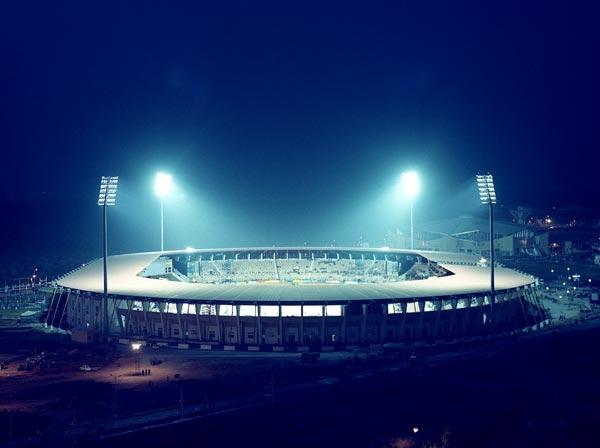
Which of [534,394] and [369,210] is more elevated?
[369,210]

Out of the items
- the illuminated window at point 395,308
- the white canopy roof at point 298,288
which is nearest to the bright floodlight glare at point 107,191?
the white canopy roof at point 298,288

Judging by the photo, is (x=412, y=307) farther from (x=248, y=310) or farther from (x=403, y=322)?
(x=248, y=310)

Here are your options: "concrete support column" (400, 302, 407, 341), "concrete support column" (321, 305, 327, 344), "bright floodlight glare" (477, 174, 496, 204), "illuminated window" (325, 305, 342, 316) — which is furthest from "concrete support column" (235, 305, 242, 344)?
"bright floodlight glare" (477, 174, 496, 204)

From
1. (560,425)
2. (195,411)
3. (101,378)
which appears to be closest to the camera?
(560,425)

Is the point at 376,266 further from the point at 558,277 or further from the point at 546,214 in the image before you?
the point at 546,214

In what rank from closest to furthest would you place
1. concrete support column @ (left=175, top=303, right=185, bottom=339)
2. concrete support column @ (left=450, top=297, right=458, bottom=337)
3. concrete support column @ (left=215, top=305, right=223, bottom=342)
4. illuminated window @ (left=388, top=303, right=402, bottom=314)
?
concrete support column @ (left=215, top=305, right=223, bottom=342) < concrete support column @ (left=175, top=303, right=185, bottom=339) < illuminated window @ (left=388, top=303, right=402, bottom=314) < concrete support column @ (left=450, top=297, right=458, bottom=337)

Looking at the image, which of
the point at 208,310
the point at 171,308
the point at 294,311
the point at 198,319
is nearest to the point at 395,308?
the point at 294,311

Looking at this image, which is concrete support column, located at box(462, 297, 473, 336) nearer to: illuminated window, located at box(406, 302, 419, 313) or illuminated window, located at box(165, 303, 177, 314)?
illuminated window, located at box(406, 302, 419, 313)

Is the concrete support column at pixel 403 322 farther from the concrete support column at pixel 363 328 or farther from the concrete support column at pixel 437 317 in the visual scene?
the concrete support column at pixel 363 328

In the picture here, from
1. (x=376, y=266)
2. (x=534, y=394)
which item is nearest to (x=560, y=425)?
(x=534, y=394)

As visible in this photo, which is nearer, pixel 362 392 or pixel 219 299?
pixel 362 392

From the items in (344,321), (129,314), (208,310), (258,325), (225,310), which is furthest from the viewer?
(129,314)
